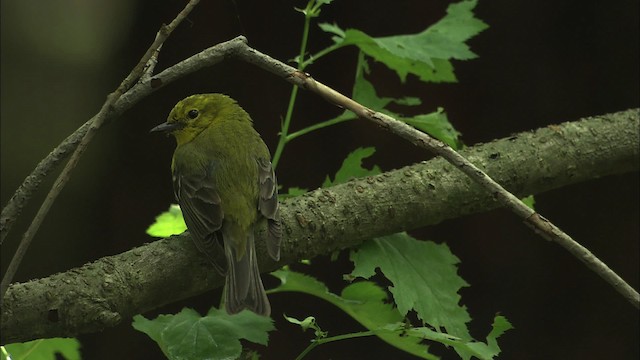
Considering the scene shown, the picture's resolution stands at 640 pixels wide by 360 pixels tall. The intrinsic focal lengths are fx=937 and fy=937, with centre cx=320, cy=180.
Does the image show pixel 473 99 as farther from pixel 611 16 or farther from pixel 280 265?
pixel 280 265

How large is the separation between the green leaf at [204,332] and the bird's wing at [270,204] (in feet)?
1.20

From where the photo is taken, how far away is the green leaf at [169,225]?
105 inches

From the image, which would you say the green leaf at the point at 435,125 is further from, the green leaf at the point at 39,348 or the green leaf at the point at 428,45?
the green leaf at the point at 39,348

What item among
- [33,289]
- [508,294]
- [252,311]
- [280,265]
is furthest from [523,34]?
[33,289]

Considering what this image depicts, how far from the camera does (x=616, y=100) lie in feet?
13.1

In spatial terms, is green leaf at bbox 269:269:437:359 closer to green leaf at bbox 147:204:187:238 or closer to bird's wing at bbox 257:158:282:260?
bird's wing at bbox 257:158:282:260

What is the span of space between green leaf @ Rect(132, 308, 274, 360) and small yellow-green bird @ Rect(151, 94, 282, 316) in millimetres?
69

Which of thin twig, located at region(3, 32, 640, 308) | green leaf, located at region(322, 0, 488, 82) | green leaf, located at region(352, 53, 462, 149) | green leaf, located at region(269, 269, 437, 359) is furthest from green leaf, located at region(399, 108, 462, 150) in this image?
thin twig, located at region(3, 32, 640, 308)

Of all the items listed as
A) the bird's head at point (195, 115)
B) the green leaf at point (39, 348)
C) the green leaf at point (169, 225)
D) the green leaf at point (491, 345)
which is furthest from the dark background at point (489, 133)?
Answer: the green leaf at point (491, 345)

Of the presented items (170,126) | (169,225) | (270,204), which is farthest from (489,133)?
(169,225)

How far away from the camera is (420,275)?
2.51 m

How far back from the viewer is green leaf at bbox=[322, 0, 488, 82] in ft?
8.73

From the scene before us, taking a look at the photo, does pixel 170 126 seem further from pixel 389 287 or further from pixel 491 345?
pixel 491 345

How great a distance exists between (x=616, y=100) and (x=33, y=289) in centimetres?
272
